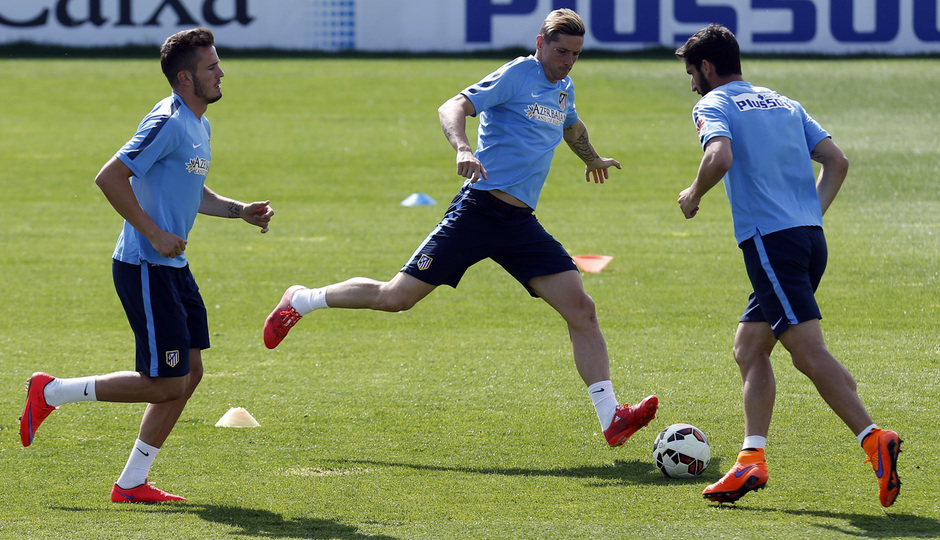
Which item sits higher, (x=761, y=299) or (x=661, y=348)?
(x=761, y=299)

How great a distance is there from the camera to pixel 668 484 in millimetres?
5398

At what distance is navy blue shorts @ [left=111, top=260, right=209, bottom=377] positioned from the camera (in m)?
5.14

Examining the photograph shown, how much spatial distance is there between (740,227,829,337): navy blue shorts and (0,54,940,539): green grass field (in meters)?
0.80

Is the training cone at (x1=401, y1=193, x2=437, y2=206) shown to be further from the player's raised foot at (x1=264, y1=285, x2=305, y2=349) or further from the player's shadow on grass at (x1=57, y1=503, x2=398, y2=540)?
the player's shadow on grass at (x1=57, y1=503, x2=398, y2=540)

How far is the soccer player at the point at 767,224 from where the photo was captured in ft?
16.2

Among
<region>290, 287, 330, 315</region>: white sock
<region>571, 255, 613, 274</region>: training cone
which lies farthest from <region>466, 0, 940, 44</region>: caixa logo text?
<region>290, 287, 330, 315</region>: white sock

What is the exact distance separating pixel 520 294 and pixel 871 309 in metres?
2.78

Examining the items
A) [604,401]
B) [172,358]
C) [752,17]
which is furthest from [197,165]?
[752,17]

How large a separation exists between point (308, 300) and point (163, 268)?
5.41 feet

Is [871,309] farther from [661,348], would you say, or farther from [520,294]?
[520,294]

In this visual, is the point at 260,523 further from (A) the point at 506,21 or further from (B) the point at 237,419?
(A) the point at 506,21

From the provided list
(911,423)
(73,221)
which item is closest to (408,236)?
(73,221)

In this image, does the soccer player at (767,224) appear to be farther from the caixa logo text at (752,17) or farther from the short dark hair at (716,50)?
the caixa logo text at (752,17)

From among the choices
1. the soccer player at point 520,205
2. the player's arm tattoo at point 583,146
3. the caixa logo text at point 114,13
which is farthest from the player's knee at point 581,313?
the caixa logo text at point 114,13
